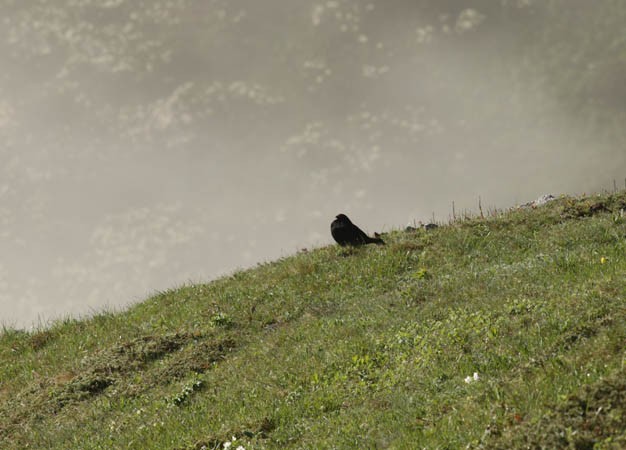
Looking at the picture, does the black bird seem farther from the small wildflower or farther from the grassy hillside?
the small wildflower

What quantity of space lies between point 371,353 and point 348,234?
1148cm

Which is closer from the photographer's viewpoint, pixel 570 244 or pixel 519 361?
pixel 519 361

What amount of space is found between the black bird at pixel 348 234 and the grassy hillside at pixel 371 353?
57 cm

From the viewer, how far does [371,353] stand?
47.0 ft

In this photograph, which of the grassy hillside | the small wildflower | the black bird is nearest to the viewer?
the grassy hillside

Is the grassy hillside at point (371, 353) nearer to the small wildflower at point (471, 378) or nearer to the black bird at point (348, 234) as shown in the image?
the small wildflower at point (471, 378)

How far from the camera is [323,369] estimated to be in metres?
14.3

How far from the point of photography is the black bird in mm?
25575

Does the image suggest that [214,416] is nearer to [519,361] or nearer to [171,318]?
[519,361]

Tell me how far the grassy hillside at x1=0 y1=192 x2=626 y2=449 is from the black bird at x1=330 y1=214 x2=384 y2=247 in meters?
0.57

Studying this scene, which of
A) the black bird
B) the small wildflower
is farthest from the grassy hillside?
the black bird

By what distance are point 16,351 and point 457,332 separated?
16.4m

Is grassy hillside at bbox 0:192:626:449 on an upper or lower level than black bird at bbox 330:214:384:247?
lower

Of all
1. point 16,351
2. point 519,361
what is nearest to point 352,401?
point 519,361
